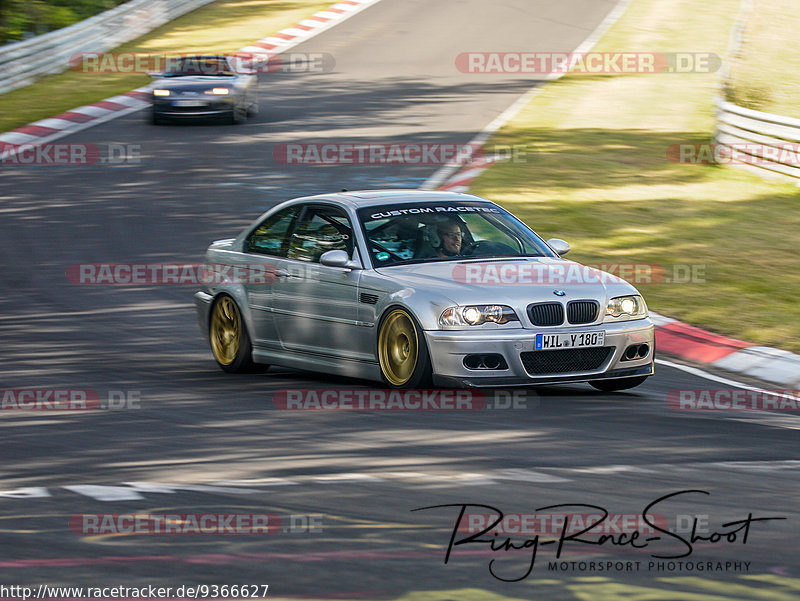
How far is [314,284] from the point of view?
10078 mm

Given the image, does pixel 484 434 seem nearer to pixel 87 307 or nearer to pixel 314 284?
pixel 314 284

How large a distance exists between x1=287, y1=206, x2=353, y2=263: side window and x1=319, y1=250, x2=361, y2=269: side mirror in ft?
0.63

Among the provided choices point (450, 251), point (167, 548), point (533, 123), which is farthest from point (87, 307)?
point (533, 123)

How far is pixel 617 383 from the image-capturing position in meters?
9.55

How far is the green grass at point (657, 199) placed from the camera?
13.6 meters

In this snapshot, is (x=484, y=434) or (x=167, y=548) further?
(x=484, y=434)

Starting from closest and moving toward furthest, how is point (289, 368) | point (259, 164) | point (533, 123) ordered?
point (289, 368) → point (259, 164) → point (533, 123)

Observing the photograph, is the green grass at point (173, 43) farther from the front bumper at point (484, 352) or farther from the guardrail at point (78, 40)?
the front bumper at point (484, 352)

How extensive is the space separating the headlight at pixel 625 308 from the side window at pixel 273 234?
2764 mm

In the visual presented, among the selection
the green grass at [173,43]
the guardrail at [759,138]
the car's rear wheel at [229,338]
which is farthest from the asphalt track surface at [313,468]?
the green grass at [173,43]

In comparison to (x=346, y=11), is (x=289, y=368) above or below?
below

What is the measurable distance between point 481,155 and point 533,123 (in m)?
3.63

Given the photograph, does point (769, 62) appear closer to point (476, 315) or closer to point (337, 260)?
point (337, 260)

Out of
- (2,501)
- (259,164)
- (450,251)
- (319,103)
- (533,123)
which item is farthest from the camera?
(319,103)
